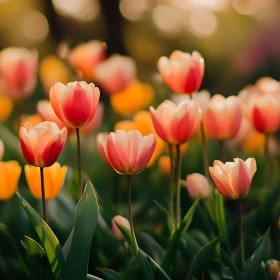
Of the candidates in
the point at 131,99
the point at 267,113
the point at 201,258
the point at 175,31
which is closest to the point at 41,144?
the point at 201,258

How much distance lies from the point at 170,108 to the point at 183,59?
8.9 inches

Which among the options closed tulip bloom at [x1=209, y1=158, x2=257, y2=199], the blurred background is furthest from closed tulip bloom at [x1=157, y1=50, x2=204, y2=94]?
the blurred background

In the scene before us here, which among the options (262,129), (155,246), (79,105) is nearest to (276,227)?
(262,129)

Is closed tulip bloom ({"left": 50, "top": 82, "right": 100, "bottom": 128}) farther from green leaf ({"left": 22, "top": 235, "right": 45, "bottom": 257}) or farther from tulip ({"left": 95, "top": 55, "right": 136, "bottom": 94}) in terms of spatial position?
tulip ({"left": 95, "top": 55, "right": 136, "bottom": 94})

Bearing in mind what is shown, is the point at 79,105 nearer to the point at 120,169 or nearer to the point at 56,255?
the point at 120,169

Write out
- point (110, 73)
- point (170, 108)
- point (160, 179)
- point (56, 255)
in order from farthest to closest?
point (110, 73) < point (160, 179) < point (170, 108) < point (56, 255)

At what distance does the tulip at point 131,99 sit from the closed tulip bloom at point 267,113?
916 mm

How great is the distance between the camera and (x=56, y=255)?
1.04 metres

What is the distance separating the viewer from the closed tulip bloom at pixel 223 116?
1341 mm

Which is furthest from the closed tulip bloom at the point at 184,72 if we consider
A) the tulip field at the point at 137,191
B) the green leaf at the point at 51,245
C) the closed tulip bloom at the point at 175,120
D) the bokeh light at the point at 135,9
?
the bokeh light at the point at 135,9

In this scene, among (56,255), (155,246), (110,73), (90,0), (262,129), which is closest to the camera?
(56,255)

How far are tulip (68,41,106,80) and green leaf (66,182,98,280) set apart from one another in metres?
1.14

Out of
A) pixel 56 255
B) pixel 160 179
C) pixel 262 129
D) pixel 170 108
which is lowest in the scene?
pixel 160 179

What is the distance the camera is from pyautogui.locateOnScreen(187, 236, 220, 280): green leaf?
112 cm
